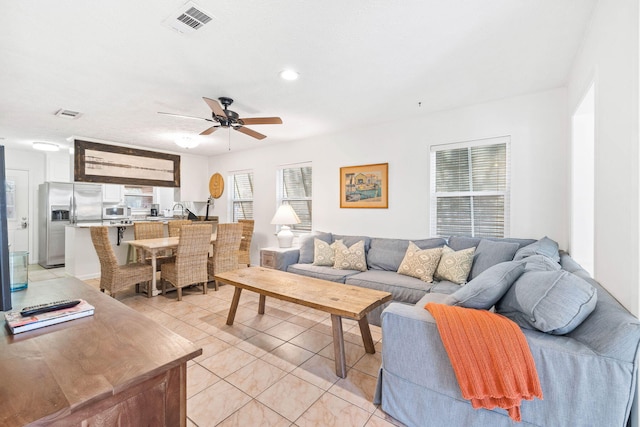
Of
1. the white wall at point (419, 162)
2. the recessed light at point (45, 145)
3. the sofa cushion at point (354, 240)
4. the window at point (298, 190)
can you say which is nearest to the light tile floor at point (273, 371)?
the sofa cushion at point (354, 240)

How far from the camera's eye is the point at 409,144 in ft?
12.9

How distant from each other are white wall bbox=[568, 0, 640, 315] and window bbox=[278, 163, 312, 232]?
12.8ft

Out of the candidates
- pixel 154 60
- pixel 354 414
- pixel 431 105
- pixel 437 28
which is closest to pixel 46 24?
pixel 154 60

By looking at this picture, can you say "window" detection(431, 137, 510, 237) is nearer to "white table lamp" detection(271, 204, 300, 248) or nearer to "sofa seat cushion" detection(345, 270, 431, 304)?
"sofa seat cushion" detection(345, 270, 431, 304)

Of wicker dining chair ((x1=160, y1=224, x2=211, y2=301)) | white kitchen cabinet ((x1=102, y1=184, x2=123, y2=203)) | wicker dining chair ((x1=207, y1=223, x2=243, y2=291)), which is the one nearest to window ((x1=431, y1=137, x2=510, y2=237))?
wicker dining chair ((x1=207, y1=223, x2=243, y2=291))

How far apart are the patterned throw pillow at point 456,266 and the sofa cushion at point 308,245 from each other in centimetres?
172

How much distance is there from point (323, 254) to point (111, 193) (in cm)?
510

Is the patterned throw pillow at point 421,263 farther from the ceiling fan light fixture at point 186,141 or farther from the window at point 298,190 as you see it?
the ceiling fan light fixture at point 186,141

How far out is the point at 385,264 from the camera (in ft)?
11.9

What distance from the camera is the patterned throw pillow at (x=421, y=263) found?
3.12 m

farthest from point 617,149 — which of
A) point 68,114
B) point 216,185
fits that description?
point 216,185

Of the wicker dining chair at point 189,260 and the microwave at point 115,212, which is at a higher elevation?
the microwave at point 115,212

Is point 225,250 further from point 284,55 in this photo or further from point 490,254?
point 490,254

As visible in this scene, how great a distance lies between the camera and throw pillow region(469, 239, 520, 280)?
113 inches
